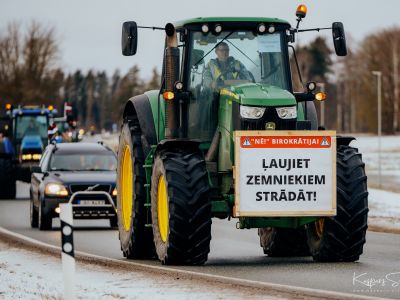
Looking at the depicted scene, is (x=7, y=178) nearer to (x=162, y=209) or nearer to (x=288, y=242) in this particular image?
(x=288, y=242)

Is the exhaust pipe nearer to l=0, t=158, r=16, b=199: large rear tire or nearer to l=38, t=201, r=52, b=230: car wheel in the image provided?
l=38, t=201, r=52, b=230: car wheel

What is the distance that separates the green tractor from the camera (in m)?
15.7

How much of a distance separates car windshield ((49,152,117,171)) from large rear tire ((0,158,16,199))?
1151cm

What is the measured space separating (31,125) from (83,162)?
18.9 meters

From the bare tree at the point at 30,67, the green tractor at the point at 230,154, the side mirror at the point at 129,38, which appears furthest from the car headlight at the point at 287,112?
the bare tree at the point at 30,67

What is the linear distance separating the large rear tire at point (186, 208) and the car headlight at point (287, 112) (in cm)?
108

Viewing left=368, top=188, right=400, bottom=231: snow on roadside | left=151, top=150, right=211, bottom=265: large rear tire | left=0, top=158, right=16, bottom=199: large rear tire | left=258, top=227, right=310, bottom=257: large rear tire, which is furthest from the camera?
left=0, top=158, right=16, bottom=199: large rear tire

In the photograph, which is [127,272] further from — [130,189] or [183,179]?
[130,189]

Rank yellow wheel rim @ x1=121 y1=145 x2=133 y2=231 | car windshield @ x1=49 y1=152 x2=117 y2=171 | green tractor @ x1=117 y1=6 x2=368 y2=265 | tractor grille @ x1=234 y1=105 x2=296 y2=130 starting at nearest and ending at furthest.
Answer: green tractor @ x1=117 y1=6 x2=368 y2=265
tractor grille @ x1=234 y1=105 x2=296 y2=130
yellow wheel rim @ x1=121 y1=145 x2=133 y2=231
car windshield @ x1=49 y1=152 x2=117 y2=171

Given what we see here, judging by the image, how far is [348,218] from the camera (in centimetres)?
1592

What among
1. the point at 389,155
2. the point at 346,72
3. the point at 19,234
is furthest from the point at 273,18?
the point at 346,72

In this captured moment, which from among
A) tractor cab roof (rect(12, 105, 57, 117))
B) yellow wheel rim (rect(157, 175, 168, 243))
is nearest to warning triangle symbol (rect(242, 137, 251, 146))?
yellow wheel rim (rect(157, 175, 168, 243))

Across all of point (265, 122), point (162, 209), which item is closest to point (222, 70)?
point (265, 122)

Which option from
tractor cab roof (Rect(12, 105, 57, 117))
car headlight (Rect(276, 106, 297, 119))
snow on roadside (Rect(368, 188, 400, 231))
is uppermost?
car headlight (Rect(276, 106, 297, 119))
